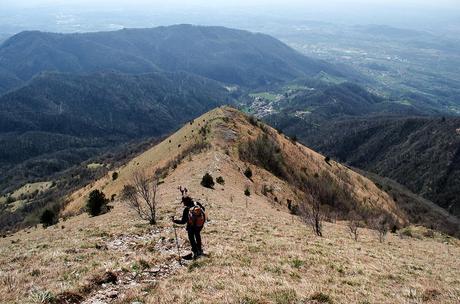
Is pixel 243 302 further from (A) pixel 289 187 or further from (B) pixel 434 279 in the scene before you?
(A) pixel 289 187

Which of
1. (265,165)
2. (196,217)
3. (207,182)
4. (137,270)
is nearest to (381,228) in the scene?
(207,182)

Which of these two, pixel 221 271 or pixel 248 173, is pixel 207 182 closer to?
pixel 248 173

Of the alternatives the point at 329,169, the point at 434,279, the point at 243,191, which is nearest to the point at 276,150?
the point at 329,169

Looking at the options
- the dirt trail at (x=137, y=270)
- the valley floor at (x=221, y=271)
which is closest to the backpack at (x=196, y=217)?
the valley floor at (x=221, y=271)

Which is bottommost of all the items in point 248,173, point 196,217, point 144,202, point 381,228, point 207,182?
point 248,173

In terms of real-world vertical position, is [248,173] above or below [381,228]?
below

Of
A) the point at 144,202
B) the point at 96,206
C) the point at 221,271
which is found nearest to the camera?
the point at 221,271

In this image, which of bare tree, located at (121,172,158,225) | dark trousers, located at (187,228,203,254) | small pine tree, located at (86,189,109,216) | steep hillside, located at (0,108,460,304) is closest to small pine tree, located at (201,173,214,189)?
bare tree, located at (121,172,158,225)

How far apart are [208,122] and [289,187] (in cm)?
2943

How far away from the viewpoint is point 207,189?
→ 1810 inches

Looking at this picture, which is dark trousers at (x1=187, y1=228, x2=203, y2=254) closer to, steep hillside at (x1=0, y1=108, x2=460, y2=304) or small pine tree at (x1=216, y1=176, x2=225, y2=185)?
steep hillside at (x1=0, y1=108, x2=460, y2=304)

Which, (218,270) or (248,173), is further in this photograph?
(248,173)

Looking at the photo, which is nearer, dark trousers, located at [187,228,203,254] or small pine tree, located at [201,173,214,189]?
dark trousers, located at [187,228,203,254]

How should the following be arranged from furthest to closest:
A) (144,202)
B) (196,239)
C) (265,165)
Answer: (265,165), (144,202), (196,239)
